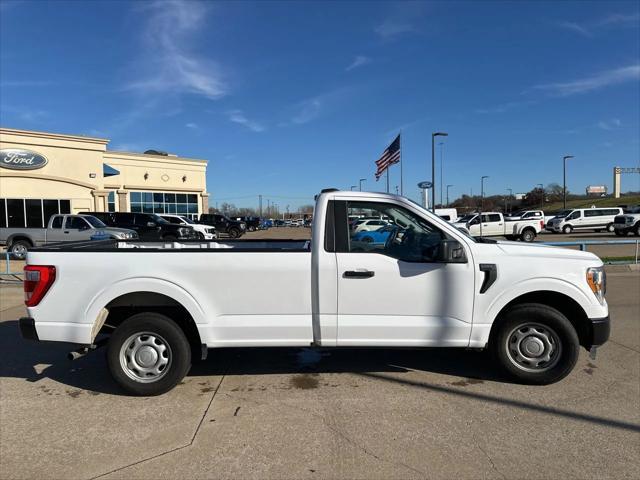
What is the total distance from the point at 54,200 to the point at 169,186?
49.0 feet

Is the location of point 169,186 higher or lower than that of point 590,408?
higher

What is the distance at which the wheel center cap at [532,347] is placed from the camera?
4406 millimetres

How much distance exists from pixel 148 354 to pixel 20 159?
3209cm

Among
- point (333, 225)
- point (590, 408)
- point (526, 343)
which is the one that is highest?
point (333, 225)

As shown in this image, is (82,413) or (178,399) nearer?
(82,413)

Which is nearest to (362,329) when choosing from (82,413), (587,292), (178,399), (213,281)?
(213,281)

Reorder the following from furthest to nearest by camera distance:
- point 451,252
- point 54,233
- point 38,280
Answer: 1. point 54,233
2. point 38,280
3. point 451,252

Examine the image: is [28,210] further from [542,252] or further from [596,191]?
[596,191]

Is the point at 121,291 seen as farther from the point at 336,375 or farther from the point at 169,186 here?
the point at 169,186

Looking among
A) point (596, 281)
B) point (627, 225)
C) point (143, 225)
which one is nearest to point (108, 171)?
point (143, 225)

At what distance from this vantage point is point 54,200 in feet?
102

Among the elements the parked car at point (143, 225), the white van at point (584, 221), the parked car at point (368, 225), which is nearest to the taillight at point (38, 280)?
the parked car at point (368, 225)

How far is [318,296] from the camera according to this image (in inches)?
167

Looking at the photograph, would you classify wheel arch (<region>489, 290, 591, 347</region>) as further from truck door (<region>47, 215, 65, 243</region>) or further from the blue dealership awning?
the blue dealership awning
